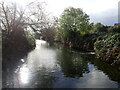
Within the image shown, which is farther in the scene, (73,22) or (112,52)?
→ (73,22)

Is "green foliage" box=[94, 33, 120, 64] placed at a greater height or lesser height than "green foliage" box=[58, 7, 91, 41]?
lesser

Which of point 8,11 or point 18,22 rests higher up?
point 8,11

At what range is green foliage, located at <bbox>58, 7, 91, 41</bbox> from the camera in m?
46.5

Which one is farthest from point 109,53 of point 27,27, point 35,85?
point 27,27

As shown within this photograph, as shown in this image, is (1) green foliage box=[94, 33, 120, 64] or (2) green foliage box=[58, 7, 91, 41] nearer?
(1) green foliage box=[94, 33, 120, 64]

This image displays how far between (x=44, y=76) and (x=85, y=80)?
3.14 metres

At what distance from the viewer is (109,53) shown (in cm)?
1770

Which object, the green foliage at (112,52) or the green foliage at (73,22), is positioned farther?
the green foliage at (73,22)

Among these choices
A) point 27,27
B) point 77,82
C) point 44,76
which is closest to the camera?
point 77,82

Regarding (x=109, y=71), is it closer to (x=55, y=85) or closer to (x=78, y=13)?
(x=55, y=85)

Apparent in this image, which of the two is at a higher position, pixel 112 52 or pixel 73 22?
pixel 73 22

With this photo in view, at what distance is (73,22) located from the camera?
154 ft

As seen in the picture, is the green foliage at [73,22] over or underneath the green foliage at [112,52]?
over

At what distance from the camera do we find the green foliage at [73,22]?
4651 cm
